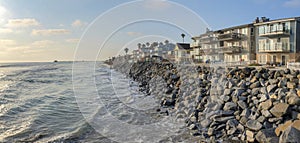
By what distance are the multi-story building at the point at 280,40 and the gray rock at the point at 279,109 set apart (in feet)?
56.8

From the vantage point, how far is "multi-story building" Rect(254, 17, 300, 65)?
21.5m

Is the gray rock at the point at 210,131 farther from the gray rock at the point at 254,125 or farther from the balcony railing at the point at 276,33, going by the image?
the balcony railing at the point at 276,33

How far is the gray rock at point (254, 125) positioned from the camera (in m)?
5.45

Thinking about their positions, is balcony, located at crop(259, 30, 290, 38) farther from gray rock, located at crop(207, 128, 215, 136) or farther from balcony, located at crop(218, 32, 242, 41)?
gray rock, located at crop(207, 128, 215, 136)

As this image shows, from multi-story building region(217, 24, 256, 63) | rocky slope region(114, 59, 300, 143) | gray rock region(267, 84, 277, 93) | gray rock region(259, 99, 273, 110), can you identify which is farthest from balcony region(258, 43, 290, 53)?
gray rock region(259, 99, 273, 110)

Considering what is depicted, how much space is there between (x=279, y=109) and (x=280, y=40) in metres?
20.6

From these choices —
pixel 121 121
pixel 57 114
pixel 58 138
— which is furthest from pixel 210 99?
pixel 57 114

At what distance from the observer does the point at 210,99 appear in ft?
27.0

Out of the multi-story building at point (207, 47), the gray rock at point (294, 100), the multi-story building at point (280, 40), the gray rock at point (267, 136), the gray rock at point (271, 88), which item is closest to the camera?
the gray rock at point (267, 136)

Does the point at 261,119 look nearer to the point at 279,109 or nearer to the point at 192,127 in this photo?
the point at 279,109

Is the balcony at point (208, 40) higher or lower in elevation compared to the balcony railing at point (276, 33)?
higher

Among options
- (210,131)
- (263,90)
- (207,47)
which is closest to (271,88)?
(263,90)

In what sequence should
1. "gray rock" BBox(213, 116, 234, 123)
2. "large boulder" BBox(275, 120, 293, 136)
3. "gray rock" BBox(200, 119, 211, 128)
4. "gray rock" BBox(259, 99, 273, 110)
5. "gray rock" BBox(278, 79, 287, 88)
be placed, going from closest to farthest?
1. "large boulder" BBox(275, 120, 293, 136)
2. "gray rock" BBox(259, 99, 273, 110)
3. "gray rock" BBox(213, 116, 234, 123)
4. "gray rock" BBox(200, 119, 211, 128)
5. "gray rock" BBox(278, 79, 287, 88)

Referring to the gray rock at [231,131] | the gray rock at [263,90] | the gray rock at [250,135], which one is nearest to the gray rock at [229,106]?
the gray rock at [263,90]
